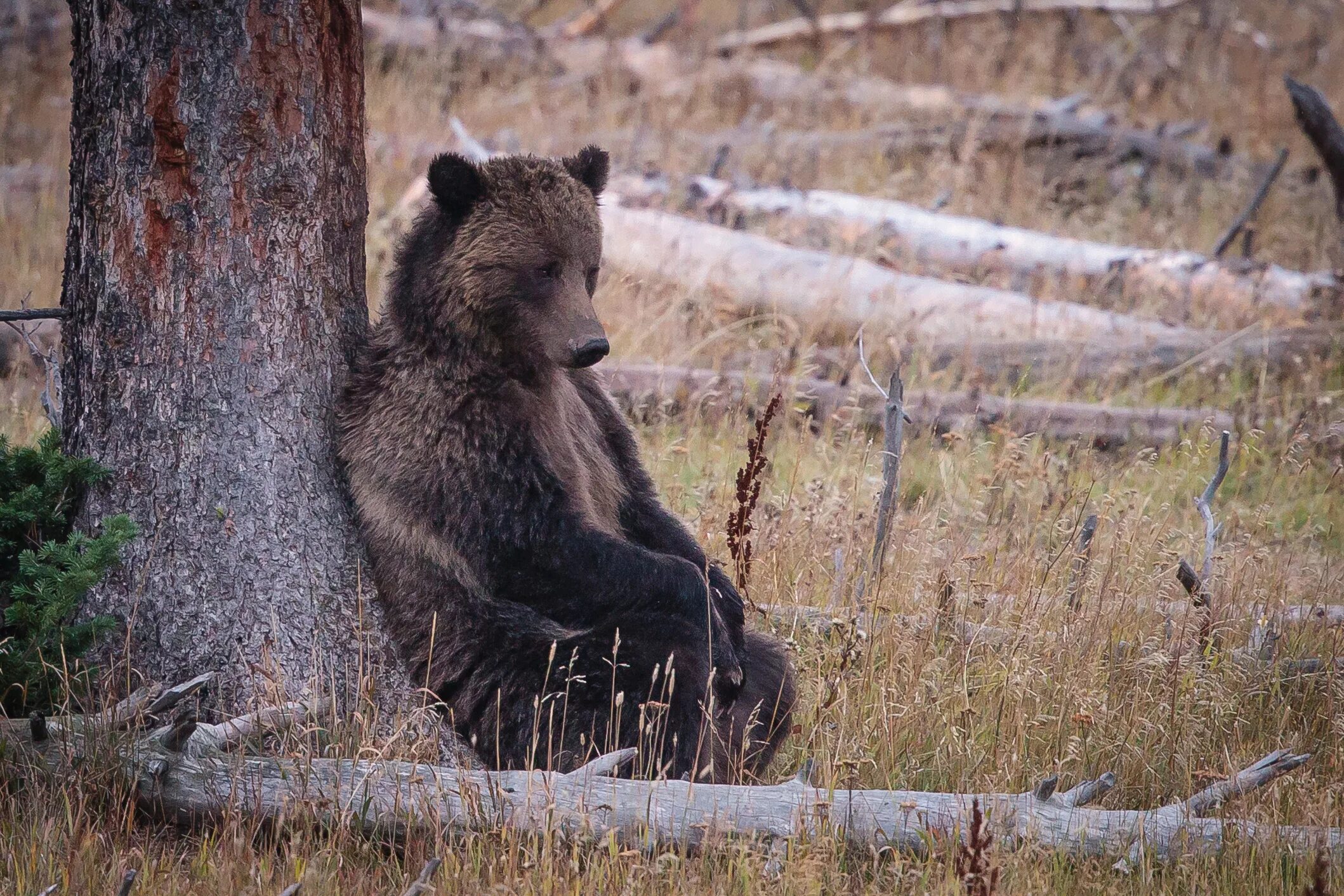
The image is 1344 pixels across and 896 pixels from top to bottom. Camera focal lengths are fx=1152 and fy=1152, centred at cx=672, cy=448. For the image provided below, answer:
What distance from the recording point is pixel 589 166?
4176 millimetres

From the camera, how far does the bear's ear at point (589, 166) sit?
414 centimetres

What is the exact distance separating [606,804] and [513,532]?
3.11 ft

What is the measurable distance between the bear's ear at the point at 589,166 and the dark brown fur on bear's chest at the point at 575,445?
70 cm

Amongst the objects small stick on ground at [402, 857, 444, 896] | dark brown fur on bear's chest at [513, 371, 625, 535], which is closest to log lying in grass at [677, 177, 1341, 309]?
dark brown fur on bear's chest at [513, 371, 625, 535]

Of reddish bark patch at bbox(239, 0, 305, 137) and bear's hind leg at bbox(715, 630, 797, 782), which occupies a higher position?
reddish bark patch at bbox(239, 0, 305, 137)

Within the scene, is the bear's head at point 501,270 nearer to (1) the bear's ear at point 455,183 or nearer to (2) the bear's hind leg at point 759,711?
(1) the bear's ear at point 455,183

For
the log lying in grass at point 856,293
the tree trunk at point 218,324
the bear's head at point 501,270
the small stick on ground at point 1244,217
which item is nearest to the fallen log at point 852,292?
the log lying in grass at point 856,293

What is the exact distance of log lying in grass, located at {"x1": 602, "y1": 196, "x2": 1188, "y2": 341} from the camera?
8094 mm

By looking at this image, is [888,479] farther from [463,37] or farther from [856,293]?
[463,37]

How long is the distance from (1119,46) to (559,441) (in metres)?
14.5

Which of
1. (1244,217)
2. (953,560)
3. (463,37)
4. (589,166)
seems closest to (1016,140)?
(1244,217)

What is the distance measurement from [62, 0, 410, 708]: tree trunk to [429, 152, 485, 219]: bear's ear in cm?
29

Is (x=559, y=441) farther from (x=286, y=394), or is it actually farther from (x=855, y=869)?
(x=855, y=869)

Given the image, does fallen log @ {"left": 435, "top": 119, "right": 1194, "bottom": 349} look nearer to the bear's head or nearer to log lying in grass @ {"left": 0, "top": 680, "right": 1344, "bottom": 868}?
the bear's head
